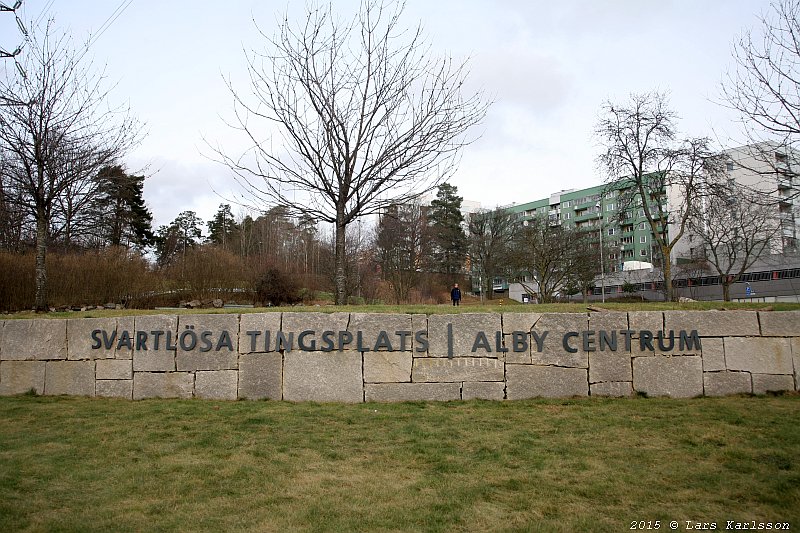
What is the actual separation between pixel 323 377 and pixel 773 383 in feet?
21.1

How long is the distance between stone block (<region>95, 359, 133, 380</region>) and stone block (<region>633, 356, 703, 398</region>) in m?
7.53

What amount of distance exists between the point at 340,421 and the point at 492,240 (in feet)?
147

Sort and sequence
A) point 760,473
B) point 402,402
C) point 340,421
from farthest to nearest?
1. point 402,402
2. point 340,421
3. point 760,473

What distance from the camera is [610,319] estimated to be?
313 inches

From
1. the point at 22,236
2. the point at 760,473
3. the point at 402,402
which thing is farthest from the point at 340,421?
the point at 22,236

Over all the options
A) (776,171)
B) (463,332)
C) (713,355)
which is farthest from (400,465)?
(776,171)

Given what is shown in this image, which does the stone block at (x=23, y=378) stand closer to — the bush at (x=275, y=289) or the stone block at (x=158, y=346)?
the stone block at (x=158, y=346)

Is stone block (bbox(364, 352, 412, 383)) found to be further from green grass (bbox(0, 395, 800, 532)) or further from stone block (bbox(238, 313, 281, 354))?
stone block (bbox(238, 313, 281, 354))

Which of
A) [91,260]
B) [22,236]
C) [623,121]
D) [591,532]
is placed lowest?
[591,532]

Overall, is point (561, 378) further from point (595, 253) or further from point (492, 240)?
point (492, 240)

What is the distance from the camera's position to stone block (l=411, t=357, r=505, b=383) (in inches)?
309

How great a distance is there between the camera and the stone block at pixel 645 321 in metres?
7.90

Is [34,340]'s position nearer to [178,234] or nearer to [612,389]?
[612,389]

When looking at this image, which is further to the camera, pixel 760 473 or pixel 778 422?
pixel 778 422
